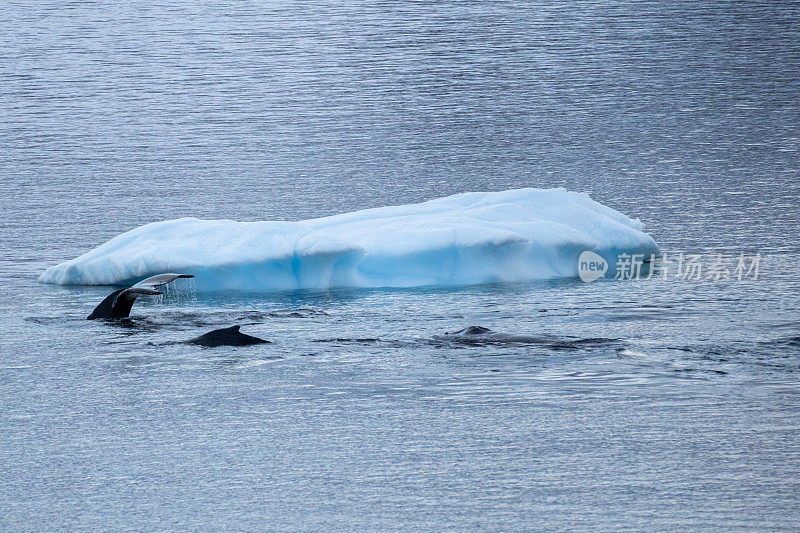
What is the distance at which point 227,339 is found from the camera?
1133 cm

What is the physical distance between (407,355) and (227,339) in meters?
1.64

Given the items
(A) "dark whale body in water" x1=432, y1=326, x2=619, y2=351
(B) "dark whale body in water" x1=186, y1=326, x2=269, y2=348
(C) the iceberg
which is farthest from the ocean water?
(C) the iceberg

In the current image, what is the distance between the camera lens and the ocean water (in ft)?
24.5

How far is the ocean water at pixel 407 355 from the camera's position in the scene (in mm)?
7465

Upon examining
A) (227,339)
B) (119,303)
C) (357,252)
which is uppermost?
(357,252)

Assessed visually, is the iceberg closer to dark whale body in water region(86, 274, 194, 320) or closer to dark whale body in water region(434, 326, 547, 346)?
dark whale body in water region(86, 274, 194, 320)

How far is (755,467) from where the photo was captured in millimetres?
7820

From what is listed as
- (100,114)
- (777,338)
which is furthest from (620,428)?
(100,114)

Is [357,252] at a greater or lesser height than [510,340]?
greater

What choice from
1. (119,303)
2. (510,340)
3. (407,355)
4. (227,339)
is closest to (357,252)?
(119,303)

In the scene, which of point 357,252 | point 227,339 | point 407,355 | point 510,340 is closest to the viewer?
point 407,355

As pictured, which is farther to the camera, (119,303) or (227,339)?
(119,303)

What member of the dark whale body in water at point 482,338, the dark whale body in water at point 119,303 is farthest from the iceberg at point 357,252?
the dark whale body in water at point 482,338

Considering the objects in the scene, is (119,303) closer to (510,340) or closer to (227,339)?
(227,339)
